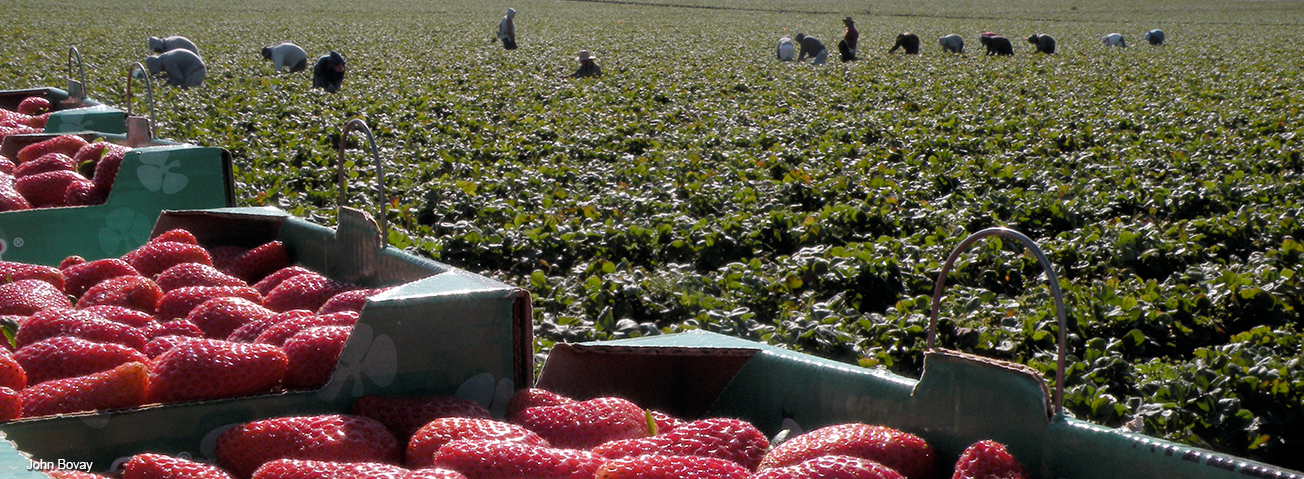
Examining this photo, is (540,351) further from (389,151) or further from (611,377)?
(389,151)

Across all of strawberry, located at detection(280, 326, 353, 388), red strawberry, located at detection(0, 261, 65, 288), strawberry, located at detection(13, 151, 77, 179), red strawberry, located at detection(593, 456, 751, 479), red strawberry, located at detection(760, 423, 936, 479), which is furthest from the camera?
strawberry, located at detection(13, 151, 77, 179)

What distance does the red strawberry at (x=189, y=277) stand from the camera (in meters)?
3.03

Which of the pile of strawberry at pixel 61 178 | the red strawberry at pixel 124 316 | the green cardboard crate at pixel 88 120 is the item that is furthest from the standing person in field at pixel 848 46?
the red strawberry at pixel 124 316

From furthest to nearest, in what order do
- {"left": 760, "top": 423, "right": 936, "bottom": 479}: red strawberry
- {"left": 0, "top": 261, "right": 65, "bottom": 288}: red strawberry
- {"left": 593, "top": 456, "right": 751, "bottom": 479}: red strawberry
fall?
1. {"left": 0, "top": 261, "right": 65, "bottom": 288}: red strawberry
2. {"left": 760, "top": 423, "right": 936, "bottom": 479}: red strawberry
3. {"left": 593, "top": 456, "right": 751, "bottom": 479}: red strawberry

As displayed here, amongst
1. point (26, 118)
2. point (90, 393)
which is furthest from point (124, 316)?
point (26, 118)

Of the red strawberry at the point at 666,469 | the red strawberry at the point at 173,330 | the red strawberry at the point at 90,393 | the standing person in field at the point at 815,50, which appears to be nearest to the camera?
the red strawberry at the point at 666,469

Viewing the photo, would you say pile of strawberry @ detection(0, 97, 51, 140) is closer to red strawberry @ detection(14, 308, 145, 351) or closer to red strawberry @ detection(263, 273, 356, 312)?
red strawberry @ detection(263, 273, 356, 312)

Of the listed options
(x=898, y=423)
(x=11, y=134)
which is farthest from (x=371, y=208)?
(x=898, y=423)

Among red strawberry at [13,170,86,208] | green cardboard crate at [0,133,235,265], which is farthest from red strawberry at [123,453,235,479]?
red strawberry at [13,170,86,208]

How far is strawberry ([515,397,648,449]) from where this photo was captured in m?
2.03

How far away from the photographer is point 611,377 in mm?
2529

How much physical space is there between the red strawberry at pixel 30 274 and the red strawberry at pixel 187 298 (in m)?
0.45

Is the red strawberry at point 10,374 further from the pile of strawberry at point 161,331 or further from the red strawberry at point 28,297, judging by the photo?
the red strawberry at point 28,297

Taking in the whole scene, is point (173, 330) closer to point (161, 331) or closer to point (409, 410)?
point (161, 331)
